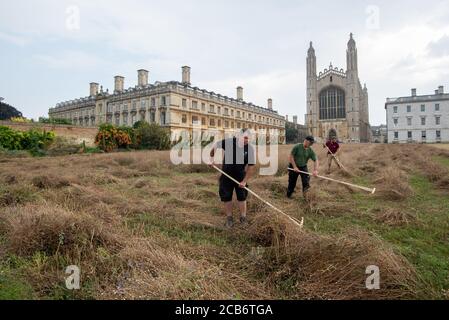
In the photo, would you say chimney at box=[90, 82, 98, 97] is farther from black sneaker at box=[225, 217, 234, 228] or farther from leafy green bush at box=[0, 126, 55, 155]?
black sneaker at box=[225, 217, 234, 228]

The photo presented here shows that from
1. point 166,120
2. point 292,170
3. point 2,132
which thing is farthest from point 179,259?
point 166,120

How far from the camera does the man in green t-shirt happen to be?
261 inches

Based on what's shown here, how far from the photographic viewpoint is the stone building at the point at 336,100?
2400 inches

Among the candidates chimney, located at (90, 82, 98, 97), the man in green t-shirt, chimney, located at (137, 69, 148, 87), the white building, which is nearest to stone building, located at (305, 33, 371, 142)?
the white building

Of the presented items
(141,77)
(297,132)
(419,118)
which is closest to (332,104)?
(297,132)

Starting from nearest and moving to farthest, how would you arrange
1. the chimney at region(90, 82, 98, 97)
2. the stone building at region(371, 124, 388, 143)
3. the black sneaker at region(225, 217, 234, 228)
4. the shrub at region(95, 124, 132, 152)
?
the black sneaker at region(225, 217, 234, 228) < the shrub at region(95, 124, 132, 152) < the chimney at region(90, 82, 98, 97) < the stone building at region(371, 124, 388, 143)

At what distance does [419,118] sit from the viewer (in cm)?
5456

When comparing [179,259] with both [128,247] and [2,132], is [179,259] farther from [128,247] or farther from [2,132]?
[2,132]

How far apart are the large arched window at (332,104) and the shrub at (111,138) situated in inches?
1951

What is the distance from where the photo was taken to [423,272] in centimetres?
296

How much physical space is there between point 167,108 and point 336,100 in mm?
41888

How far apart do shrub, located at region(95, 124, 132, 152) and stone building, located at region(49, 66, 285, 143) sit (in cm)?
Result: 1000

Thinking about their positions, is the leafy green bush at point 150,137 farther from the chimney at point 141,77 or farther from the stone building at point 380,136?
the stone building at point 380,136

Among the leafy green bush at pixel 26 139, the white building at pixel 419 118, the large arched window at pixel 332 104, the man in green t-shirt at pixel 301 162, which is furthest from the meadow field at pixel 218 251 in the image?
the large arched window at pixel 332 104
